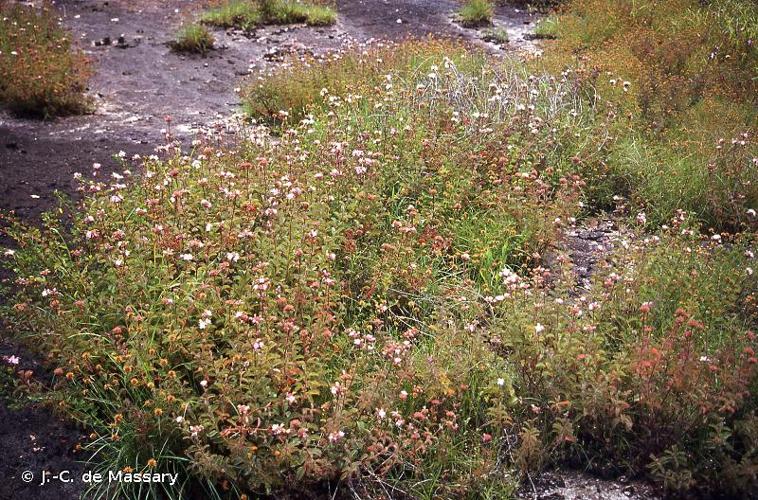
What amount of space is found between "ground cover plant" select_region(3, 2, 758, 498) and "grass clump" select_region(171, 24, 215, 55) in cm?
454

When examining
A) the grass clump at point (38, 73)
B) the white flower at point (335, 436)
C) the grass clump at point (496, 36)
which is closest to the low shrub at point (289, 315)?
the white flower at point (335, 436)

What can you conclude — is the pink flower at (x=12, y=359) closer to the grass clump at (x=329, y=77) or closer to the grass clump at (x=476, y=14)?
the grass clump at (x=329, y=77)

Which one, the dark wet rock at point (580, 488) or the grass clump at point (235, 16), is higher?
the grass clump at point (235, 16)

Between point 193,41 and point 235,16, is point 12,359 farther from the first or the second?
point 235,16

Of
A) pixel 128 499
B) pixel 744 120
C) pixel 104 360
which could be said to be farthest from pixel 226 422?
pixel 744 120

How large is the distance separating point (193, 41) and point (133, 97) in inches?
69.3

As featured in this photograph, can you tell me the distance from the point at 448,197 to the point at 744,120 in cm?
329

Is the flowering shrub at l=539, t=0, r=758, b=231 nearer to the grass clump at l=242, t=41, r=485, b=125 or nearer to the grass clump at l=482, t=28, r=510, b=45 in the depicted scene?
the grass clump at l=482, t=28, r=510, b=45

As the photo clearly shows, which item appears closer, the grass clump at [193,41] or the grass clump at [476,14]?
the grass clump at [193,41]

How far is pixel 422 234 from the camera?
429 centimetres

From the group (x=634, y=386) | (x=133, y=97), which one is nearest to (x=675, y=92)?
(x=634, y=386)

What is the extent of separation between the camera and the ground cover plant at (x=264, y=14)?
32.0 feet

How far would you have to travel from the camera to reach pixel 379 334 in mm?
3541

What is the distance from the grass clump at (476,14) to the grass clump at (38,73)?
550 centimetres
